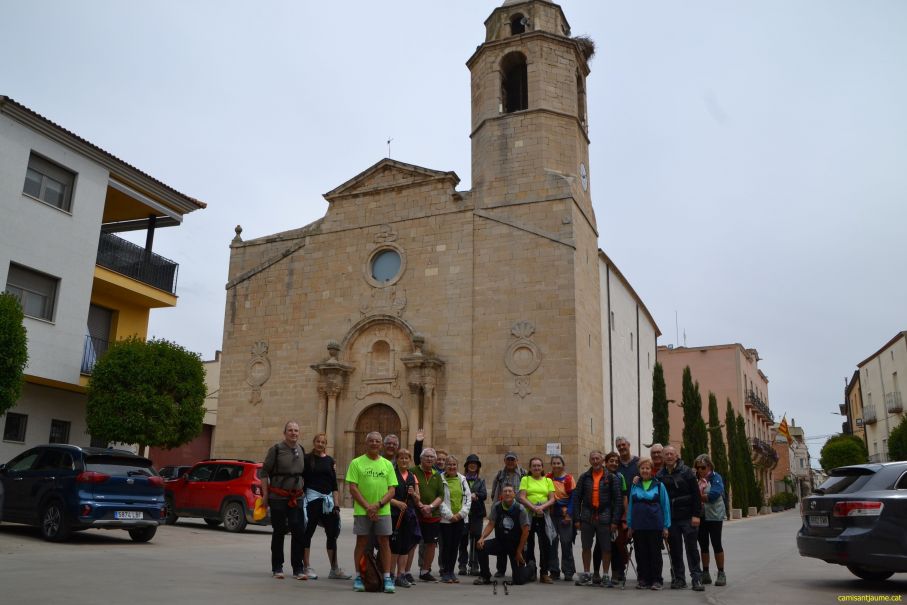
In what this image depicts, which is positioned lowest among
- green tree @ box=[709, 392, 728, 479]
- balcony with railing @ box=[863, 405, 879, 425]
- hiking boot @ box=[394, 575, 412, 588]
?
hiking boot @ box=[394, 575, 412, 588]

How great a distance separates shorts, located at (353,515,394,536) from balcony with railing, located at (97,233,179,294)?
14752 mm

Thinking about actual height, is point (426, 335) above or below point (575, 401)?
above

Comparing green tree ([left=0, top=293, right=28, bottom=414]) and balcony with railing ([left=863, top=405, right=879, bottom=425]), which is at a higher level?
balcony with railing ([left=863, top=405, right=879, bottom=425])

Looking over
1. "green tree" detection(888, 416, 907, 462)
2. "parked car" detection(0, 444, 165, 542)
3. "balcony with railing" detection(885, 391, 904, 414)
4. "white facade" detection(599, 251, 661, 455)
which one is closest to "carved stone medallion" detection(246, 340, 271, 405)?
"white facade" detection(599, 251, 661, 455)

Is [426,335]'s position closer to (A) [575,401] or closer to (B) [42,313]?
(A) [575,401]

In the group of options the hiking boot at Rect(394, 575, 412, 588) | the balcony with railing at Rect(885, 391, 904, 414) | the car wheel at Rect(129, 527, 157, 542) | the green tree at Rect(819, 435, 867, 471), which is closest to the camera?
the hiking boot at Rect(394, 575, 412, 588)

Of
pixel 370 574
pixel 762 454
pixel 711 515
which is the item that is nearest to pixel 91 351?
pixel 370 574

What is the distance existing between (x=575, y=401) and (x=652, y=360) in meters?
14.5

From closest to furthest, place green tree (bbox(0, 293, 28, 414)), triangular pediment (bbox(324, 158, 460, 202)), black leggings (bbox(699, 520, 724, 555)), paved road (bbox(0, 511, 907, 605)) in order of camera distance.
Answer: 1. paved road (bbox(0, 511, 907, 605))
2. black leggings (bbox(699, 520, 724, 555))
3. green tree (bbox(0, 293, 28, 414))
4. triangular pediment (bbox(324, 158, 460, 202))

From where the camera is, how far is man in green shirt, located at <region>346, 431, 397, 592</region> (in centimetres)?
792

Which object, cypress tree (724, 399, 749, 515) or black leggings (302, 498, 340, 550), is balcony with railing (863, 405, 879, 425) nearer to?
cypress tree (724, 399, 749, 515)

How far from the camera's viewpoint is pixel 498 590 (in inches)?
326

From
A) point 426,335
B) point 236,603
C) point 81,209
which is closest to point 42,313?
point 81,209

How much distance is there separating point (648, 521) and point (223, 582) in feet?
15.6
